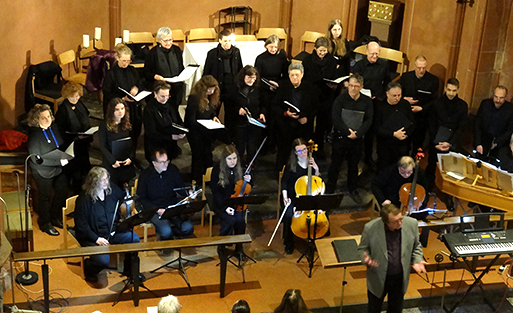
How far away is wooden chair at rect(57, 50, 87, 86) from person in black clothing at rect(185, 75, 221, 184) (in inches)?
101

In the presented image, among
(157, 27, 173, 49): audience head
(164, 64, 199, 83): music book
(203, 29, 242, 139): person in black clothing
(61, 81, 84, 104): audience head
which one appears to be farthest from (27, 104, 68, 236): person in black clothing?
(203, 29, 242, 139): person in black clothing

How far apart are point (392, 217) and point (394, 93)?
2687 mm

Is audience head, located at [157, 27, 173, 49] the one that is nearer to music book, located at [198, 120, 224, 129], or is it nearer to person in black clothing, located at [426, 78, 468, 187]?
music book, located at [198, 120, 224, 129]

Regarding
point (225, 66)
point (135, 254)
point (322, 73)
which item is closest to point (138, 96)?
point (225, 66)

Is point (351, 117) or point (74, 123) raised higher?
point (351, 117)

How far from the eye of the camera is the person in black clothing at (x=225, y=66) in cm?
783

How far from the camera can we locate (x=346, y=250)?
593cm

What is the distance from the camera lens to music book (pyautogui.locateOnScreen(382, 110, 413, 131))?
24.8 feet

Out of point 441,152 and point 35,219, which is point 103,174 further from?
point 441,152

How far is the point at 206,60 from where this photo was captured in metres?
7.89

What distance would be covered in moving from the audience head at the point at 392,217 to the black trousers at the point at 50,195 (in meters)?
3.53

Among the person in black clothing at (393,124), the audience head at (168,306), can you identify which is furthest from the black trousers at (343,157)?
the audience head at (168,306)

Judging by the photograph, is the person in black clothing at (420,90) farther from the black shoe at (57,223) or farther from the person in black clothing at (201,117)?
the black shoe at (57,223)

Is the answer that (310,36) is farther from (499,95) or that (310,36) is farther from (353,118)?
(499,95)
